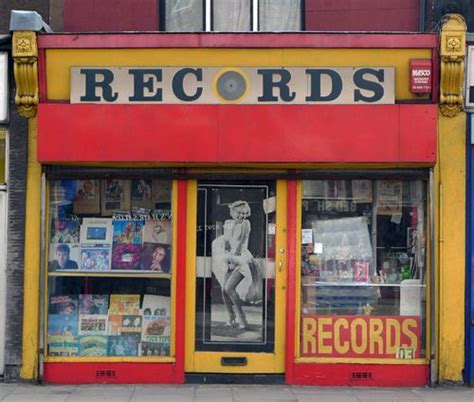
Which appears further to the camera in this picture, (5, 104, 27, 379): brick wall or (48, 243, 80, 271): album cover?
(48, 243, 80, 271): album cover

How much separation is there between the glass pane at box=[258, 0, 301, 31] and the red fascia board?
1.95 feet

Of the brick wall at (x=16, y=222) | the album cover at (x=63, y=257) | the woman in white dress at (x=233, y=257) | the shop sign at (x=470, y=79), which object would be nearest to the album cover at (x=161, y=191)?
the woman in white dress at (x=233, y=257)

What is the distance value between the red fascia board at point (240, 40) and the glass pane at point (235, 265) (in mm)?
1600

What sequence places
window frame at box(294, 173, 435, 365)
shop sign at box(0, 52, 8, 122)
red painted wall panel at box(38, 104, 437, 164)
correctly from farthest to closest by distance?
1. shop sign at box(0, 52, 8, 122)
2. window frame at box(294, 173, 435, 365)
3. red painted wall panel at box(38, 104, 437, 164)

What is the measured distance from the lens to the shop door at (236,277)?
29.8ft

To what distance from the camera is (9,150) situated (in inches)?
361

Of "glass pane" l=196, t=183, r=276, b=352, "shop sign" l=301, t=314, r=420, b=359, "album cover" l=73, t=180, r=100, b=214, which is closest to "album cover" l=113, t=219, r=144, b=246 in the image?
"album cover" l=73, t=180, r=100, b=214

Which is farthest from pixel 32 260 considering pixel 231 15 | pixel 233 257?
pixel 231 15

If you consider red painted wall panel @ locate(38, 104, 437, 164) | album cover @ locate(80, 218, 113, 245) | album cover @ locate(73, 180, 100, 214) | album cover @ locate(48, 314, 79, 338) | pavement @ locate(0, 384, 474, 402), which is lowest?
pavement @ locate(0, 384, 474, 402)

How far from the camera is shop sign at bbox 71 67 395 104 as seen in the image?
29.3 ft

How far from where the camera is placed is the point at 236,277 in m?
9.25

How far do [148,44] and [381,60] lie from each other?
260cm

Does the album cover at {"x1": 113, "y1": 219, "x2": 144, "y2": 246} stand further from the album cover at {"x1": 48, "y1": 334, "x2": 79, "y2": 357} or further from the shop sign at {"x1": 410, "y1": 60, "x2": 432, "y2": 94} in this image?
the shop sign at {"x1": 410, "y1": 60, "x2": 432, "y2": 94}

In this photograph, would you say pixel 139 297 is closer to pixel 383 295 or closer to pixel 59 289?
pixel 59 289
